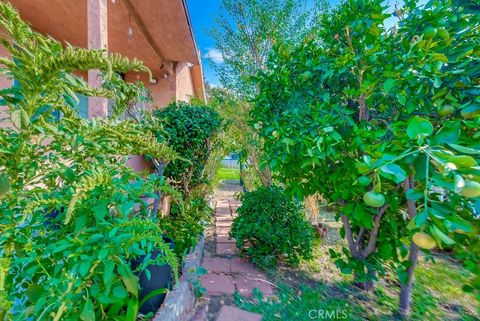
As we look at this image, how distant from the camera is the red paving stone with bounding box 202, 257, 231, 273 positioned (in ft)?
9.02

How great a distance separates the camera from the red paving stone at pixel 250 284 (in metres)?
2.37

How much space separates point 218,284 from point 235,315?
1.70ft

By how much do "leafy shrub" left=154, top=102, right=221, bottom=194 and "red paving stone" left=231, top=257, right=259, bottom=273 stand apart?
1242mm

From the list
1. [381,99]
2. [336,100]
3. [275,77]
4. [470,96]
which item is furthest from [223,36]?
[470,96]

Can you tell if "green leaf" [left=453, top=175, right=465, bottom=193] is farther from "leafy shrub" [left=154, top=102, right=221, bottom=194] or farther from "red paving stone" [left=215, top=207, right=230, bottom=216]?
"red paving stone" [left=215, top=207, right=230, bottom=216]

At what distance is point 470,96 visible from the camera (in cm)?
147

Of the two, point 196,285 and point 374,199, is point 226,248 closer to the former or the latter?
point 196,285

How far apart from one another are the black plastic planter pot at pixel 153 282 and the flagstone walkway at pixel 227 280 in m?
0.48

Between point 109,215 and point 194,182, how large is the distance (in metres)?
2.35

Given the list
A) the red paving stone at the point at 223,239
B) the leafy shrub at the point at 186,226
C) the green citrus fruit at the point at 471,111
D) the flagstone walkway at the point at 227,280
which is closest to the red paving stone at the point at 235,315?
the flagstone walkway at the point at 227,280

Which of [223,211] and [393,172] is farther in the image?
[223,211]

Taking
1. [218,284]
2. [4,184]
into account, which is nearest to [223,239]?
[218,284]

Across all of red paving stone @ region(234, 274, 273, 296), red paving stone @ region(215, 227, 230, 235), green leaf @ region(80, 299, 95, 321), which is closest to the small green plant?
red paving stone @ region(234, 274, 273, 296)

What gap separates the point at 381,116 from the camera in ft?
7.07
